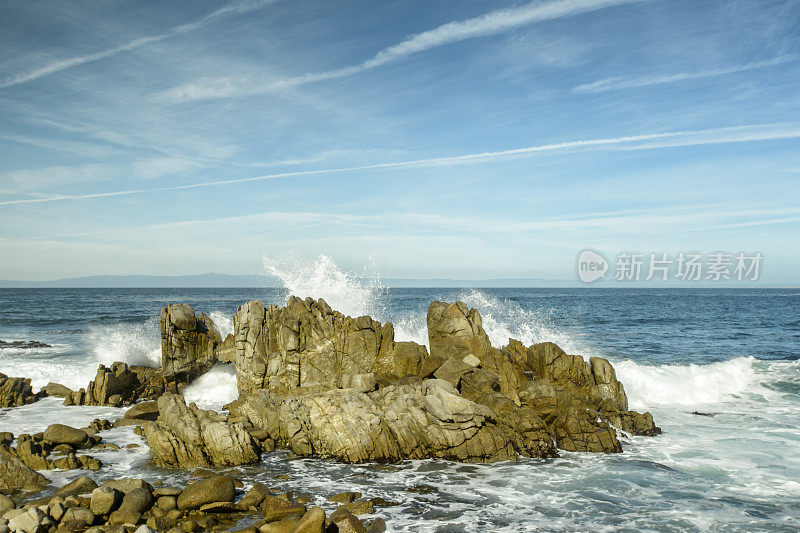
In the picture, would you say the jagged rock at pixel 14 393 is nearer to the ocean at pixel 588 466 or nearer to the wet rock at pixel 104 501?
the ocean at pixel 588 466

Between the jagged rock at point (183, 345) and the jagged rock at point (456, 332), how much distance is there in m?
10.8

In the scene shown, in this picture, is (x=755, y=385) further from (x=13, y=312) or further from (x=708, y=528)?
(x=13, y=312)

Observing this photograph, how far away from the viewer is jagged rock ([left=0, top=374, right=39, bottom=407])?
20234 millimetres

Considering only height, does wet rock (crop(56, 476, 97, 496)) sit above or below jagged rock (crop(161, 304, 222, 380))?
below

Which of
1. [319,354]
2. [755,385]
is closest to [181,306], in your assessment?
[319,354]

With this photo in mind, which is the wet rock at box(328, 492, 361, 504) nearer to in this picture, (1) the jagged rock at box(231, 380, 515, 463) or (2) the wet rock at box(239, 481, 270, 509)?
(2) the wet rock at box(239, 481, 270, 509)

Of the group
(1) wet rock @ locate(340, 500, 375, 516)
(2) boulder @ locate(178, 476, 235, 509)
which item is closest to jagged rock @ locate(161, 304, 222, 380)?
(2) boulder @ locate(178, 476, 235, 509)

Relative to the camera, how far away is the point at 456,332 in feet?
70.8

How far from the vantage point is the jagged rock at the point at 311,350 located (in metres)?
20.6

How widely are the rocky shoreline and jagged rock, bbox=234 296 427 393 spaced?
0.05 m

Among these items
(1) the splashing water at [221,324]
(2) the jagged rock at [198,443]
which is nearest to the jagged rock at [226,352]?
(1) the splashing water at [221,324]

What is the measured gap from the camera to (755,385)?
2514 centimetres

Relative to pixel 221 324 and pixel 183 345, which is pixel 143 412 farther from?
pixel 221 324

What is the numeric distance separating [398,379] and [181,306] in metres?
11.7
